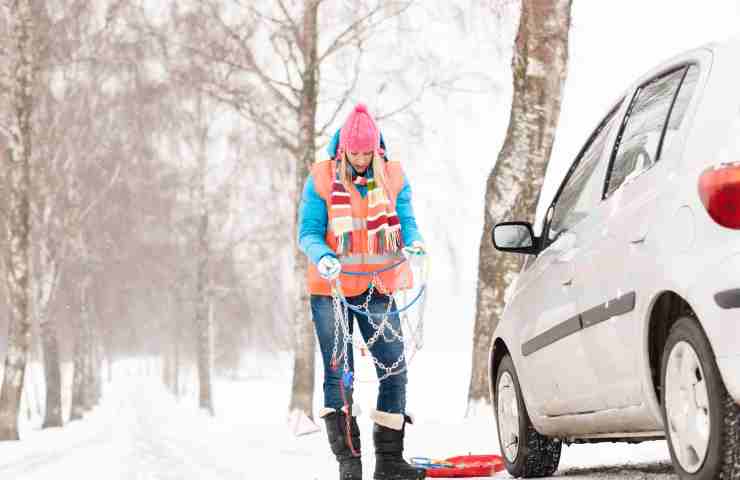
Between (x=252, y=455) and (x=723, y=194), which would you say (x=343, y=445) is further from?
(x=252, y=455)

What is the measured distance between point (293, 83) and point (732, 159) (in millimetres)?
16113

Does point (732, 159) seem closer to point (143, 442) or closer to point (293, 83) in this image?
point (143, 442)

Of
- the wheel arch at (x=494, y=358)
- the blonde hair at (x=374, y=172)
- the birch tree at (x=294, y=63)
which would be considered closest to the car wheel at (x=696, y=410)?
the blonde hair at (x=374, y=172)

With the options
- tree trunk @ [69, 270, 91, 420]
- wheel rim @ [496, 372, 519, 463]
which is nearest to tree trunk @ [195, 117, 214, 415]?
tree trunk @ [69, 270, 91, 420]

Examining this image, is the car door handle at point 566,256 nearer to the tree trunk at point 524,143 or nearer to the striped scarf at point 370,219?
the striped scarf at point 370,219

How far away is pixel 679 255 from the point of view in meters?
3.87

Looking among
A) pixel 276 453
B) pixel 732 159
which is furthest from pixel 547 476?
pixel 276 453

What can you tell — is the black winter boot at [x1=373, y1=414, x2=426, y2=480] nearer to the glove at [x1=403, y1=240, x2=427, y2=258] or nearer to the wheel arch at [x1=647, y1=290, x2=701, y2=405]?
the glove at [x1=403, y1=240, x2=427, y2=258]

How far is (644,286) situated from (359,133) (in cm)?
211

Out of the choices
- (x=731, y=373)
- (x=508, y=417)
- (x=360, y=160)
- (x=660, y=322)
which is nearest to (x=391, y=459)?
(x=508, y=417)

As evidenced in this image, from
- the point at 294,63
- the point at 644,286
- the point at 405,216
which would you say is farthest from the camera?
the point at 294,63

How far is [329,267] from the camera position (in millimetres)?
5695

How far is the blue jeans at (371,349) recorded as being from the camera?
5.99 m

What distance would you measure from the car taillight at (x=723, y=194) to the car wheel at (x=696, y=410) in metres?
0.39
